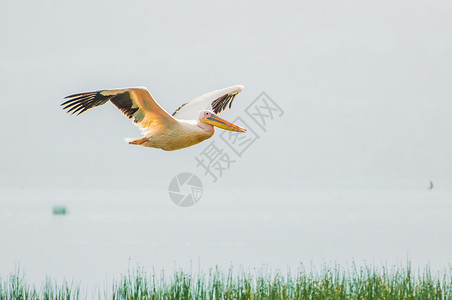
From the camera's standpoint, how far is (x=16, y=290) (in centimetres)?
1098

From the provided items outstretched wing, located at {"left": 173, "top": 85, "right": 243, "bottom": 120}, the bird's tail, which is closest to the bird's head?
the bird's tail

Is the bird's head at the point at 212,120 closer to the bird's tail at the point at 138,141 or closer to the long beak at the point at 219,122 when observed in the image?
the long beak at the point at 219,122

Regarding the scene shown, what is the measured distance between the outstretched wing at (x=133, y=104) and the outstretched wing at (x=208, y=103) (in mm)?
1429

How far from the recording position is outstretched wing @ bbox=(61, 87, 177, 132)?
9.91 m

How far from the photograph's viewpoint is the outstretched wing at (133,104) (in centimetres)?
991

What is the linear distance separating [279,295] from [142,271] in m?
2.33

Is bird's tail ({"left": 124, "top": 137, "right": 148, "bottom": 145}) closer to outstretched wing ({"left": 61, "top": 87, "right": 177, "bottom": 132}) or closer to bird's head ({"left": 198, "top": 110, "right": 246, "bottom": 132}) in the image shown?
outstretched wing ({"left": 61, "top": 87, "right": 177, "bottom": 132})

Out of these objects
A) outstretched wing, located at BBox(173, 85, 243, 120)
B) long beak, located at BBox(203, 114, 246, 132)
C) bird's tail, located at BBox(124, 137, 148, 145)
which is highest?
outstretched wing, located at BBox(173, 85, 243, 120)

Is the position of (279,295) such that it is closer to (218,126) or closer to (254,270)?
(254,270)

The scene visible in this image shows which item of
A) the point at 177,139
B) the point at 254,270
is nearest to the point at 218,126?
the point at 177,139

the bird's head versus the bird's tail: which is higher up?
the bird's head

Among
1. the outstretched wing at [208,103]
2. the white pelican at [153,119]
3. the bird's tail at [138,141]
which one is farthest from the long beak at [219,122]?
the outstretched wing at [208,103]

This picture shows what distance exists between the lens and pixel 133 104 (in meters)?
10.3

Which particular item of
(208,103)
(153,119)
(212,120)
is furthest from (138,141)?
(208,103)
